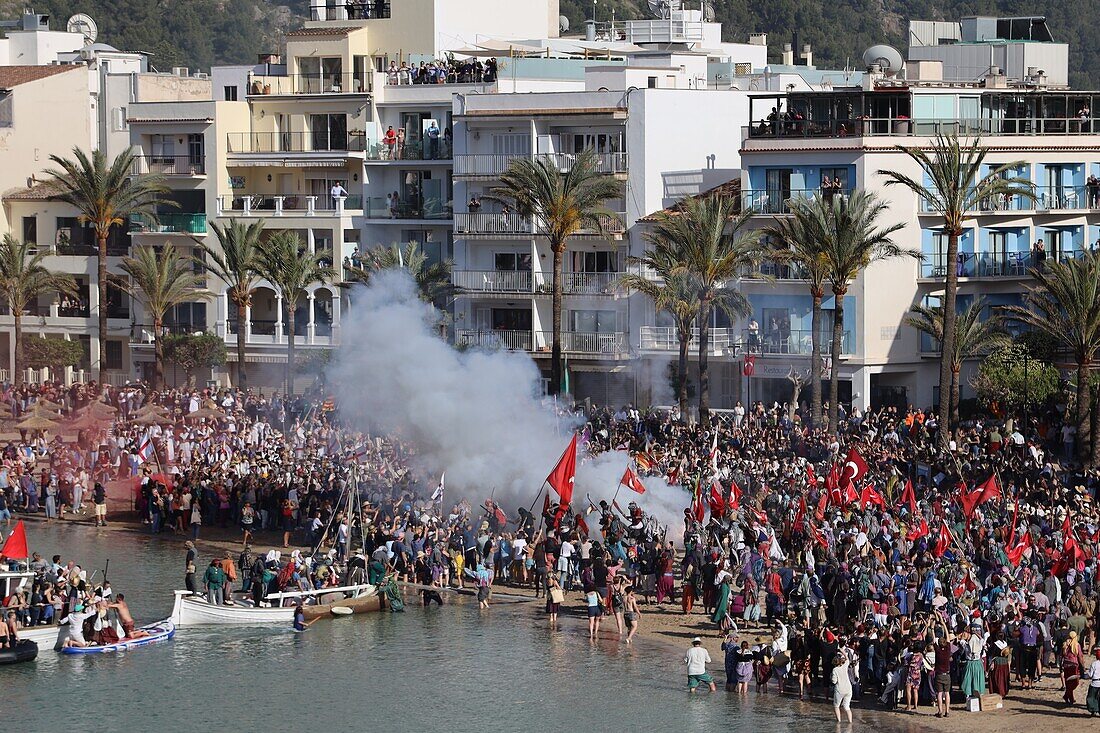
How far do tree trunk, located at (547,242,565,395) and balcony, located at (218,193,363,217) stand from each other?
46.9 feet

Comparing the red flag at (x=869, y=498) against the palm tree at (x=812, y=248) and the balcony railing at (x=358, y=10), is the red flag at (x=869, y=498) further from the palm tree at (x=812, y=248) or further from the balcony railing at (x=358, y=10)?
the balcony railing at (x=358, y=10)

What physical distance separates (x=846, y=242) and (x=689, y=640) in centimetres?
2348

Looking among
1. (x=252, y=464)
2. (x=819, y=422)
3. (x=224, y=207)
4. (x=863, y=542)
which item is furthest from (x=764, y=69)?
(x=863, y=542)

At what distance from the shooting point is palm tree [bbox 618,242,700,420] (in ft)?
228

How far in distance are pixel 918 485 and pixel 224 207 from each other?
4527 centimetres

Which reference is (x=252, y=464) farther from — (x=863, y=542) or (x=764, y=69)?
(x=764, y=69)

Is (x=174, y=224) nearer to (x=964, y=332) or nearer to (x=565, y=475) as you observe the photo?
(x=964, y=332)

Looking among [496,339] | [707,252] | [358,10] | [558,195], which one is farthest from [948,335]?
[358,10]

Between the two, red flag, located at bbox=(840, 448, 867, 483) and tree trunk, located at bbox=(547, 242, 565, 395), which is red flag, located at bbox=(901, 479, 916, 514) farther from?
tree trunk, located at bbox=(547, 242, 565, 395)

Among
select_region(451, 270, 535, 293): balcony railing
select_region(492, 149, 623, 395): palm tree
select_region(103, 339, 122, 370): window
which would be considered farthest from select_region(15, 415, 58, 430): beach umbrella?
select_region(103, 339, 122, 370): window

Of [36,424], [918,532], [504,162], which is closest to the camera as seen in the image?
[918,532]

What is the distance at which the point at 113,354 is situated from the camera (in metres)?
94.2

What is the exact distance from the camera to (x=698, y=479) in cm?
5300

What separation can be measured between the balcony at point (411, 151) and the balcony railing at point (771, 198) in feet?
55.2
